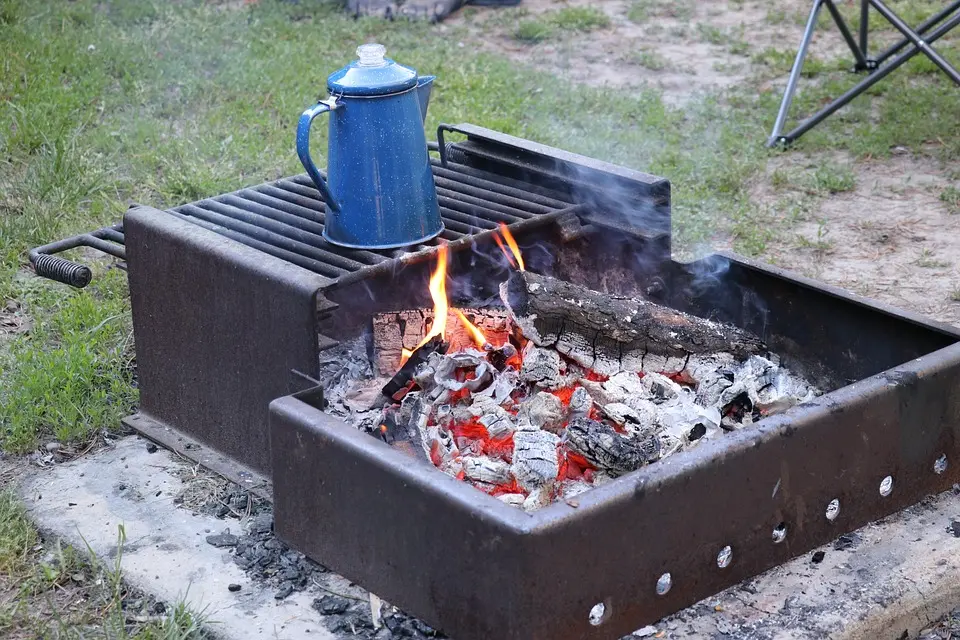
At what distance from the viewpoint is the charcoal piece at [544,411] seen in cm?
304

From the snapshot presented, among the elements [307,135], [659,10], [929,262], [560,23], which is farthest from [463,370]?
[659,10]

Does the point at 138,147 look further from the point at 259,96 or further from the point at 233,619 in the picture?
the point at 233,619

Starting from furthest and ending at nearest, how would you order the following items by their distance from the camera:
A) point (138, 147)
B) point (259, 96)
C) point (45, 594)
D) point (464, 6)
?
point (464, 6)
point (259, 96)
point (138, 147)
point (45, 594)

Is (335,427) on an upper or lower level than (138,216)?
lower

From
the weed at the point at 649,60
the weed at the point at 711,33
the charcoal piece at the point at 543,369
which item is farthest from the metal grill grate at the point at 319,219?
the weed at the point at 711,33

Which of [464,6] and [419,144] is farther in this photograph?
[464,6]

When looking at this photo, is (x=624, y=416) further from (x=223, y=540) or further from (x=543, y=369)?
(x=223, y=540)

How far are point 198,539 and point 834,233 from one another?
122 inches

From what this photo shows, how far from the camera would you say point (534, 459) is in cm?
285

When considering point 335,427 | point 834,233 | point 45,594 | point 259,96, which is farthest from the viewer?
point 259,96

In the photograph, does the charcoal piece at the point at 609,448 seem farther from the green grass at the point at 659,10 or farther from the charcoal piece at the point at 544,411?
the green grass at the point at 659,10

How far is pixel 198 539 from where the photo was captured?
3057mm

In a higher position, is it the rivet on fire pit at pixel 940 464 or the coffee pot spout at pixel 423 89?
the coffee pot spout at pixel 423 89

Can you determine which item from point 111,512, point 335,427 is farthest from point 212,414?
point 335,427
